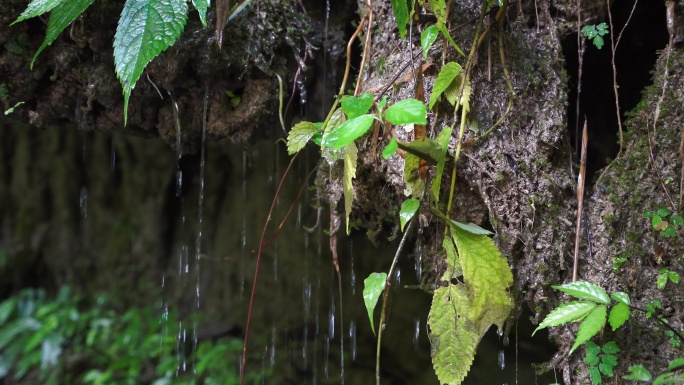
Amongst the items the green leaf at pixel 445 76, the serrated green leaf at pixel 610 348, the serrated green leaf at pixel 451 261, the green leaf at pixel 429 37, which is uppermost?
the green leaf at pixel 429 37

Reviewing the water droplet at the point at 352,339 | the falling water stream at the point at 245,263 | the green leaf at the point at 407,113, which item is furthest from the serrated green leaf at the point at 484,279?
the water droplet at the point at 352,339

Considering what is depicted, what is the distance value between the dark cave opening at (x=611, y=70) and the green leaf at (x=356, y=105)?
81 cm

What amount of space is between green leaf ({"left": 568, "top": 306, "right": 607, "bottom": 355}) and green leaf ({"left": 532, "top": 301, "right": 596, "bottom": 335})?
2cm

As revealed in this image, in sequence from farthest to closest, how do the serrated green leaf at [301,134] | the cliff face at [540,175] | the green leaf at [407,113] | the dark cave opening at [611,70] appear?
the dark cave opening at [611,70]
the serrated green leaf at [301,134]
the cliff face at [540,175]
the green leaf at [407,113]

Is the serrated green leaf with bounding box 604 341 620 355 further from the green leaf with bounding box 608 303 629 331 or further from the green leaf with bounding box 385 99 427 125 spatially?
the green leaf with bounding box 385 99 427 125

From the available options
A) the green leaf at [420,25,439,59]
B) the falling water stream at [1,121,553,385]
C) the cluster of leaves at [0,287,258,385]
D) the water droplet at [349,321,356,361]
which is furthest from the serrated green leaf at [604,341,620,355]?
the cluster of leaves at [0,287,258,385]

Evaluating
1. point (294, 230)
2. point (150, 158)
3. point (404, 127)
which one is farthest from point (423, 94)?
point (150, 158)

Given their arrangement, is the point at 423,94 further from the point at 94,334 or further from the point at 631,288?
the point at 94,334

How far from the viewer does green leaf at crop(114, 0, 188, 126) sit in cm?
129

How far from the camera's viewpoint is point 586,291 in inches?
51.4

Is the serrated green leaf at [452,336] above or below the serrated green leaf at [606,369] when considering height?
above

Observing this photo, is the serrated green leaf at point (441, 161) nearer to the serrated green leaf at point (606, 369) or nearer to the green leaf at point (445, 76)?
the green leaf at point (445, 76)

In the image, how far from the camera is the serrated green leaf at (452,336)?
1417 mm

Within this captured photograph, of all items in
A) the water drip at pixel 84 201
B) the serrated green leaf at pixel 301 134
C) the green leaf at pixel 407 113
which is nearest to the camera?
the green leaf at pixel 407 113
